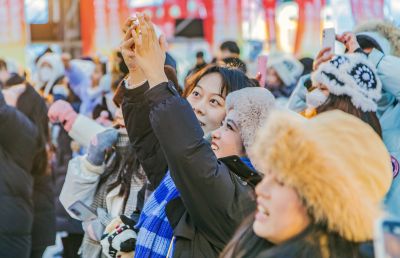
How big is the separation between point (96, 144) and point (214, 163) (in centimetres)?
196

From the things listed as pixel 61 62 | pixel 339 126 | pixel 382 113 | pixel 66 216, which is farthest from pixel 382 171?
pixel 61 62

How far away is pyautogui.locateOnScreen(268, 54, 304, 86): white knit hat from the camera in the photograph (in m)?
8.45

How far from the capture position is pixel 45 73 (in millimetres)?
11422

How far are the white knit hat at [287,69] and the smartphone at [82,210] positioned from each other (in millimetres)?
3803

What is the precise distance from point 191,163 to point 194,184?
0.08 m

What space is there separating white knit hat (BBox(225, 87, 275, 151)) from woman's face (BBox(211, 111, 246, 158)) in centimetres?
2

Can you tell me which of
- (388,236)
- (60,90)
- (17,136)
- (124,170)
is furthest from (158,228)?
(60,90)

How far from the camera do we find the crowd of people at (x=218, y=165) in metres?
2.46

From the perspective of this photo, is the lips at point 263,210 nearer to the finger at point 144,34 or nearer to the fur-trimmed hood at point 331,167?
the fur-trimmed hood at point 331,167

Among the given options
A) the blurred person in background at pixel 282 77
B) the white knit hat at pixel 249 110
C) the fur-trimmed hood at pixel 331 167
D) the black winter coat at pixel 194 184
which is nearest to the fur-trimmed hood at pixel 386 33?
the white knit hat at pixel 249 110

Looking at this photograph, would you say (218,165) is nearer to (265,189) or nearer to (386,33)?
(265,189)

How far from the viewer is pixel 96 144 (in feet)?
16.3

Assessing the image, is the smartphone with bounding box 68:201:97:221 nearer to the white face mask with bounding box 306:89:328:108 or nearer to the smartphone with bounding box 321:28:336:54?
the white face mask with bounding box 306:89:328:108

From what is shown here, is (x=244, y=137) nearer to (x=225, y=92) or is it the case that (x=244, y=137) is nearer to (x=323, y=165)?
(x=225, y=92)
